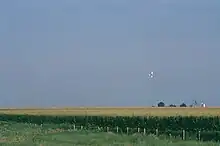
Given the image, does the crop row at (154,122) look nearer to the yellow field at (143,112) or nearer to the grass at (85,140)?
the yellow field at (143,112)

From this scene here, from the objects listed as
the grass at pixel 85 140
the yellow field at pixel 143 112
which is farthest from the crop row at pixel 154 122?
the grass at pixel 85 140

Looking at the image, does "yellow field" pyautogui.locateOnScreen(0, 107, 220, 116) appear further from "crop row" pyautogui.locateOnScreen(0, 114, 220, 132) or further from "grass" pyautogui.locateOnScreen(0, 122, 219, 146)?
"grass" pyautogui.locateOnScreen(0, 122, 219, 146)

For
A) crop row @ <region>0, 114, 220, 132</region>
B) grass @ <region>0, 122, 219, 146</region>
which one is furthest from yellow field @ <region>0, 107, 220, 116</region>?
grass @ <region>0, 122, 219, 146</region>

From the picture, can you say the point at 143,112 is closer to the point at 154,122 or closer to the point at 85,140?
the point at 154,122

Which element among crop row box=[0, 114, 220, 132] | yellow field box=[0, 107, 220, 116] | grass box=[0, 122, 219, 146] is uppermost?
yellow field box=[0, 107, 220, 116]

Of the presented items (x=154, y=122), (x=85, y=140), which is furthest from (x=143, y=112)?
(x=85, y=140)

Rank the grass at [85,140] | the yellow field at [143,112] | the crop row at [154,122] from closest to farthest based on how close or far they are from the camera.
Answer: the grass at [85,140], the crop row at [154,122], the yellow field at [143,112]

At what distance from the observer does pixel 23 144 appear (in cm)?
3203

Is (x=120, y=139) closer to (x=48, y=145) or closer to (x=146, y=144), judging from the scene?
→ (x=146, y=144)

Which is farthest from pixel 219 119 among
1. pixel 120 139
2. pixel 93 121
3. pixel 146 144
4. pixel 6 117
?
pixel 6 117

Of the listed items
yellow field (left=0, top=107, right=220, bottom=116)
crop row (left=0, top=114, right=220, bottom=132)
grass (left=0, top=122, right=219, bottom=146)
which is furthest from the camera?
yellow field (left=0, top=107, right=220, bottom=116)

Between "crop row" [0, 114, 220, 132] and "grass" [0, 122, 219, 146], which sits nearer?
"grass" [0, 122, 219, 146]

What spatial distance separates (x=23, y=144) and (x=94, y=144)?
15.6 feet

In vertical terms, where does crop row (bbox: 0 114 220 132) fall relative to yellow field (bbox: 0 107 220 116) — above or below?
below
